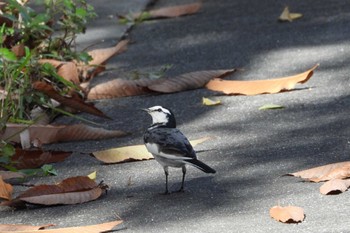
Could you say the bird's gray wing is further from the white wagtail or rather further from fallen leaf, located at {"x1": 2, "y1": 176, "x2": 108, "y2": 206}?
fallen leaf, located at {"x1": 2, "y1": 176, "x2": 108, "y2": 206}

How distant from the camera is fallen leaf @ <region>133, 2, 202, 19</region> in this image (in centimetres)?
916

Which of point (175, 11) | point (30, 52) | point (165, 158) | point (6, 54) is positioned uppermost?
point (6, 54)

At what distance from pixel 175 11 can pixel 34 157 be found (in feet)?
12.2

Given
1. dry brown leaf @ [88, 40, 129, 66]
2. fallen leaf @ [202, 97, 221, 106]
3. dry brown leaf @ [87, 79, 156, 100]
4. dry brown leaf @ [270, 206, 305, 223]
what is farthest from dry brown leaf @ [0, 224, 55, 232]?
dry brown leaf @ [88, 40, 129, 66]

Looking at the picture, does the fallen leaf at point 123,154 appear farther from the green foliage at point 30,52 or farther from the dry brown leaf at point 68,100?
the dry brown leaf at point 68,100

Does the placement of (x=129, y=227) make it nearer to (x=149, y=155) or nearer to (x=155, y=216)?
(x=155, y=216)

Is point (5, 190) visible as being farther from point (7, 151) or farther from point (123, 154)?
point (123, 154)

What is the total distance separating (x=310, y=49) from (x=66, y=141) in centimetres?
229

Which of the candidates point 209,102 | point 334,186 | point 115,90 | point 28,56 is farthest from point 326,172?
point 115,90

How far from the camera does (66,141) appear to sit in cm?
620

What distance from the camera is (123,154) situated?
5758 mm

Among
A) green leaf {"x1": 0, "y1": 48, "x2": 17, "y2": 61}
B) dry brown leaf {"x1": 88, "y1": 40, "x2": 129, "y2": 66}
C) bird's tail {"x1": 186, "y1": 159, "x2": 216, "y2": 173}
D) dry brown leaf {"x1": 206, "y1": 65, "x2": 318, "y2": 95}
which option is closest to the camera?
bird's tail {"x1": 186, "y1": 159, "x2": 216, "y2": 173}

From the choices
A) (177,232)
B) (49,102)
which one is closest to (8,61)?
(49,102)

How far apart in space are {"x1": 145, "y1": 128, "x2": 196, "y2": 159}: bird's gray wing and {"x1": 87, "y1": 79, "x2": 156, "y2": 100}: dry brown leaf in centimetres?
176
